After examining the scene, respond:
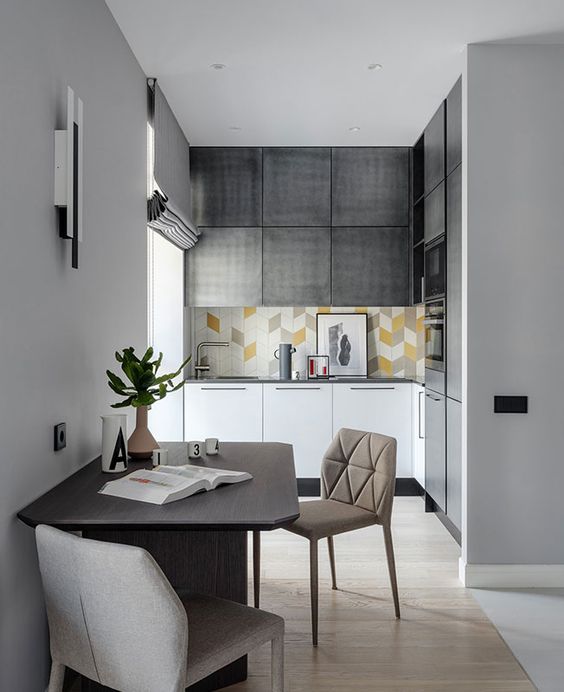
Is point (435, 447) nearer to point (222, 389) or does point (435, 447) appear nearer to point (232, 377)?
point (222, 389)

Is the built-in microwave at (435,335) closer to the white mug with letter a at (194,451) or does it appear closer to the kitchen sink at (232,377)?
the kitchen sink at (232,377)

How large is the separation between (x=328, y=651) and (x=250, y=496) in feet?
3.31

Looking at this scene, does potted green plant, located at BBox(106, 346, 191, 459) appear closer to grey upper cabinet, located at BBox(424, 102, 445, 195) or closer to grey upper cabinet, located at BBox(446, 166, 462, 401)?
grey upper cabinet, located at BBox(446, 166, 462, 401)

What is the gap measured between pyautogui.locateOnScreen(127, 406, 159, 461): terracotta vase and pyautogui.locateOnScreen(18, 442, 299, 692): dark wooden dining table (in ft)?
0.16

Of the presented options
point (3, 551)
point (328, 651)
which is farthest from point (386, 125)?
point (3, 551)

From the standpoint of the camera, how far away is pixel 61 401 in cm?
232

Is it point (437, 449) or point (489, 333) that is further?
point (437, 449)

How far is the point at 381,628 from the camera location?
2.84 meters

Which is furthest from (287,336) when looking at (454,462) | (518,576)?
(518,576)

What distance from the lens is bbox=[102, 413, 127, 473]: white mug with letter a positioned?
94.8 inches

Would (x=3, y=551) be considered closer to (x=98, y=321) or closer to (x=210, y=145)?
(x=98, y=321)

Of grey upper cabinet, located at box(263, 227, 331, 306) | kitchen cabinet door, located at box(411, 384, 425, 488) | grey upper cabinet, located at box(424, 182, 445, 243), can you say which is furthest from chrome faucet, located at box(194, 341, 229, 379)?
grey upper cabinet, located at box(424, 182, 445, 243)

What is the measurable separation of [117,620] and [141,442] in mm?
1196

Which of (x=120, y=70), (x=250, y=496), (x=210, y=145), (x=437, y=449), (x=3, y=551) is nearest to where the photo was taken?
(x=3, y=551)
